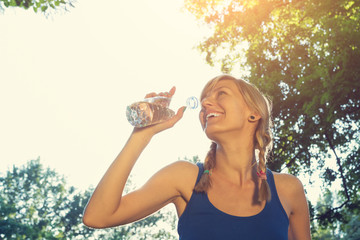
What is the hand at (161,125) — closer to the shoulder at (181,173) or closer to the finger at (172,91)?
the finger at (172,91)

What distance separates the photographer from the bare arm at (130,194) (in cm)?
200

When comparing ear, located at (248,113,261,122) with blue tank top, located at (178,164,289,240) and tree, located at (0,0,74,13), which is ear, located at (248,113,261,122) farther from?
tree, located at (0,0,74,13)

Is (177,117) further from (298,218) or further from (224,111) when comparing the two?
(298,218)

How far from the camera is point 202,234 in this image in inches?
83.4

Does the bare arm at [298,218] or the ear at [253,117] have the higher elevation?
the ear at [253,117]

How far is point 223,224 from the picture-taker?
2131 millimetres

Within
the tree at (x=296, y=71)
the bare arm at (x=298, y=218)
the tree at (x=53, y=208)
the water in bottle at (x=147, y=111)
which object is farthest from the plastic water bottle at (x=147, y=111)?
the tree at (x=53, y=208)

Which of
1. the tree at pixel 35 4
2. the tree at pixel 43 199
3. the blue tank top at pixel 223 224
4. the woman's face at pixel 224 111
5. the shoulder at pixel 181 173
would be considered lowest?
the blue tank top at pixel 223 224

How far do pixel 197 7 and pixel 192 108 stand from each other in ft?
34.6

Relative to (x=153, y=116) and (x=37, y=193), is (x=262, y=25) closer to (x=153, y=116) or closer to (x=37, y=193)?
(x=153, y=116)

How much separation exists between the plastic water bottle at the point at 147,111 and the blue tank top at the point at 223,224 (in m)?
0.57

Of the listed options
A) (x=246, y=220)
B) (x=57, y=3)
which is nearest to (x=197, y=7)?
(x=57, y=3)

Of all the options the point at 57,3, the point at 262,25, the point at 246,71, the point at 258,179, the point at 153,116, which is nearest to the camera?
the point at 153,116

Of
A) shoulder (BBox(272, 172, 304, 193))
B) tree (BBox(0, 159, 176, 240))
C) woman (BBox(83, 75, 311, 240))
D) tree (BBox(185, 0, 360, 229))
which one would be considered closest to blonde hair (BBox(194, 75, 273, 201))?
woman (BBox(83, 75, 311, 240))
